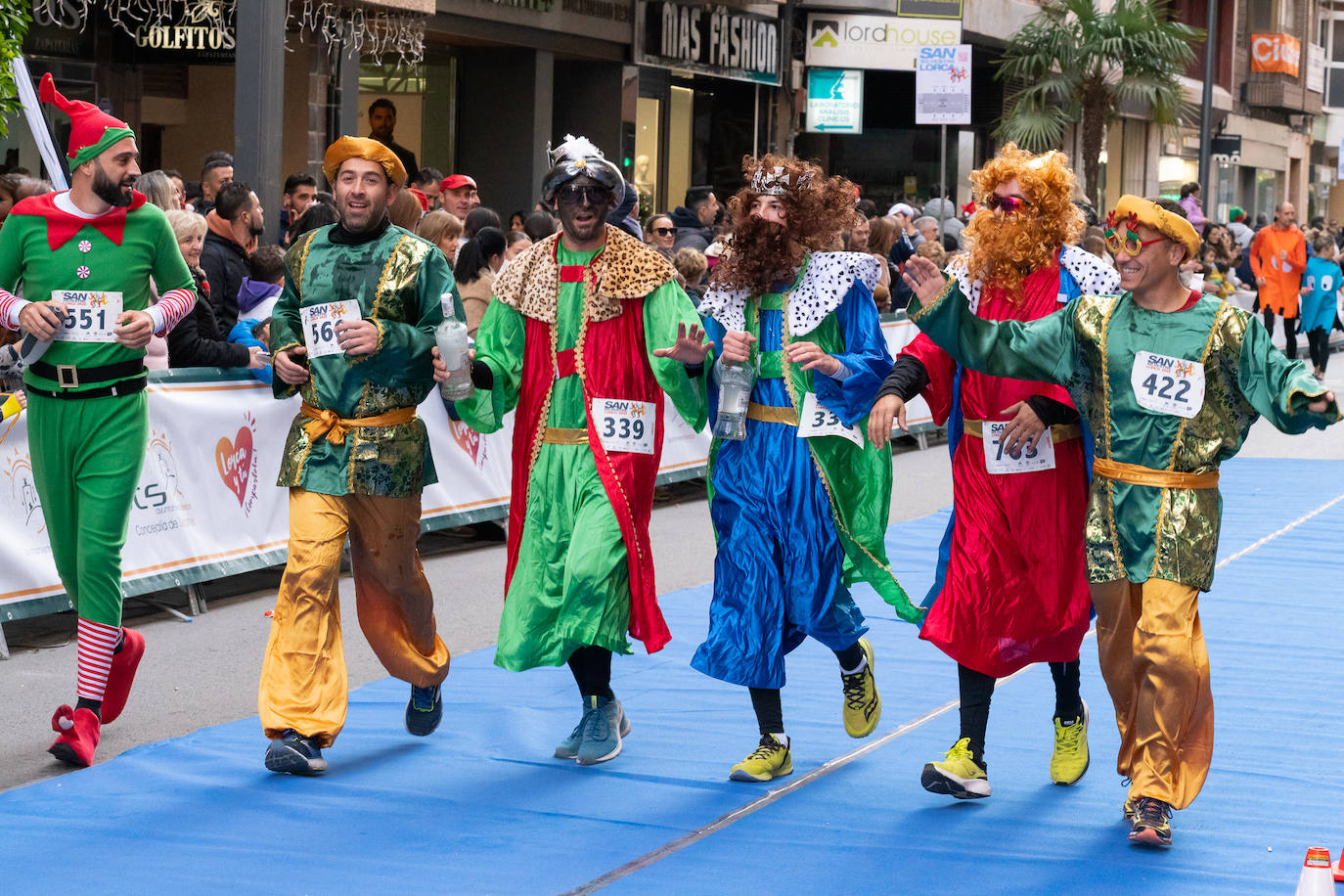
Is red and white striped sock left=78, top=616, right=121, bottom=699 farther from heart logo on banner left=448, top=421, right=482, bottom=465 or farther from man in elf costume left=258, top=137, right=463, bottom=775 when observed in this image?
heart logo on banner left=448, top=421, right=482, bottom=465

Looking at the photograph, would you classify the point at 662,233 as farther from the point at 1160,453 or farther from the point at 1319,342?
the point at 1319,342

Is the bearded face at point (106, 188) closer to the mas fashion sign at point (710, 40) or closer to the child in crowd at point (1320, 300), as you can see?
the mas fashion sign at point (710, 40)

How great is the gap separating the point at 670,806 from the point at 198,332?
3718mm

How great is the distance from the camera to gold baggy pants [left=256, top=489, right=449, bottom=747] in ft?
18.0

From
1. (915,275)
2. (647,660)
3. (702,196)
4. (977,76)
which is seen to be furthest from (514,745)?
(977,76)

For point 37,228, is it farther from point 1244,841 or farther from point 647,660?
point 1244,841

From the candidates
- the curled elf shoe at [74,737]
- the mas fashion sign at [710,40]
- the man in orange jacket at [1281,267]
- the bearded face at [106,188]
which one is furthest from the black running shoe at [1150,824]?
the man in orange jacket at [1281,267]

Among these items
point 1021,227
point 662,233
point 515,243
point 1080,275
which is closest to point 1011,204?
point 1021,227

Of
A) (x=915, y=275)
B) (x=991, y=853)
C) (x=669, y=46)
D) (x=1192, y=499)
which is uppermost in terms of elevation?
(x=669, y=46)

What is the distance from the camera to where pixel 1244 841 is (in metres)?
4.97

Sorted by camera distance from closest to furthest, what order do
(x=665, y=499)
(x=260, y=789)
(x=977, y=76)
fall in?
1. (x=260, y=789)
2. (x=665, y=499)
3. (x=977, y=76)

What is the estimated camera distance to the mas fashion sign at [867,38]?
24.7 m

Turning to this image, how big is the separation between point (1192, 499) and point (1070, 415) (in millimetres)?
570

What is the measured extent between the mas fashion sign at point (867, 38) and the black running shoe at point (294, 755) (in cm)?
2038
